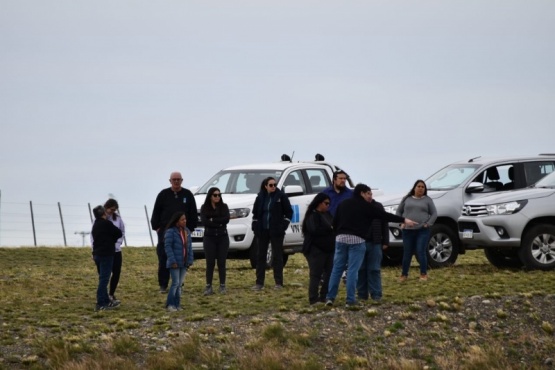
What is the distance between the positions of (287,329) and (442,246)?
27.1 feet

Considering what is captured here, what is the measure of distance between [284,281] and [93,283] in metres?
3.58

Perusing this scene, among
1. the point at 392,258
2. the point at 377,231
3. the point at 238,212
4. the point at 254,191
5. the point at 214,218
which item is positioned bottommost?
the point at 392,258

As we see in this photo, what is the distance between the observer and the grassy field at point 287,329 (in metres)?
15.3

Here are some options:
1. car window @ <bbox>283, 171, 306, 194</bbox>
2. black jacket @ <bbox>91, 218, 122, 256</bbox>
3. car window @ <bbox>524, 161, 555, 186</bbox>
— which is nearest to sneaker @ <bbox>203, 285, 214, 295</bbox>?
black jacket @ <bbox>91, 218, 122, 256</bbox>

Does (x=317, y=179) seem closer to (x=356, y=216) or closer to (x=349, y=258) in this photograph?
(x=349, y=258)

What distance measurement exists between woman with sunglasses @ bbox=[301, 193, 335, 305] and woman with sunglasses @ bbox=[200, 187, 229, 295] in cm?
279

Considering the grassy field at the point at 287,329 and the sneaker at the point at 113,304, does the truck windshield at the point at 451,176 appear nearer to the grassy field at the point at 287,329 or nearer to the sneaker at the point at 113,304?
the grassy field at the point at 287,329

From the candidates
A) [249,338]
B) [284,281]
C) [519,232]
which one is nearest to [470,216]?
[519,232]

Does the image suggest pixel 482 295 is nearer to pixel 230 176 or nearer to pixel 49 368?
pixel 49 368

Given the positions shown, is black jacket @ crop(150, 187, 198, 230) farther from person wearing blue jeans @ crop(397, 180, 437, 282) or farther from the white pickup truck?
the white pickup truck

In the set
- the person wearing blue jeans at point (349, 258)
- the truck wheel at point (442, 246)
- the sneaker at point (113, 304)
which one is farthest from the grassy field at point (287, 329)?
the truck wheel at point (442, 246)

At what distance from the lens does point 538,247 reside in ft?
75.4

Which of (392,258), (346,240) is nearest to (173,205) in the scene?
(346,240)

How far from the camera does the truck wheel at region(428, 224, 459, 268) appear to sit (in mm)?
24266
